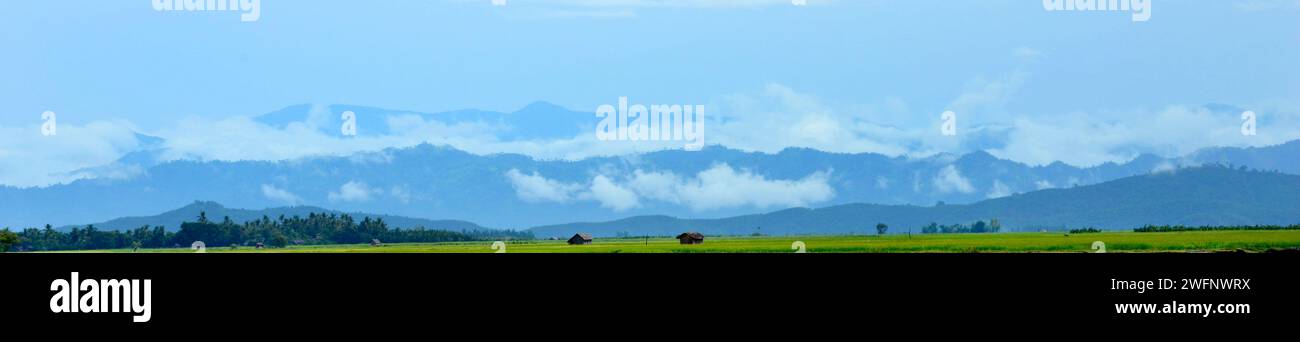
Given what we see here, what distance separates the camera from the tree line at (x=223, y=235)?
124125mm

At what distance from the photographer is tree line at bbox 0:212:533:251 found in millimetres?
124125

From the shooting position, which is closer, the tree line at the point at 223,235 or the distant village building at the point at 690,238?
the distant village building at the point at 690,238

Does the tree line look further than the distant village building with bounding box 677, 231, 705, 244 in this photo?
Yes

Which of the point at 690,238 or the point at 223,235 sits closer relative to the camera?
the point at 690,238

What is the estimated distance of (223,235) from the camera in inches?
5344
